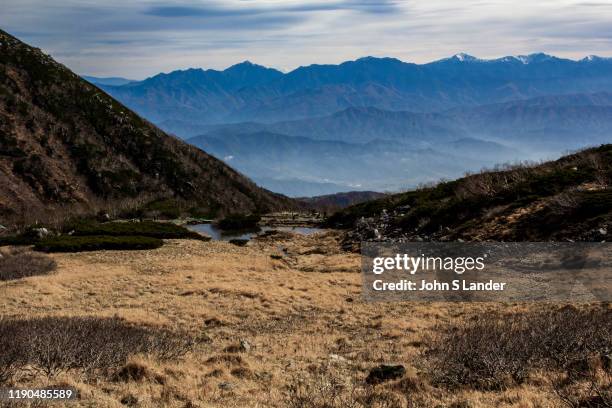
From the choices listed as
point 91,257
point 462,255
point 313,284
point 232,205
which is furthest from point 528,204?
point 232,205

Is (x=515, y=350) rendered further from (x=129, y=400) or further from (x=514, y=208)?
(x=514, y=208)

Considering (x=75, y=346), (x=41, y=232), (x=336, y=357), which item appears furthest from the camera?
(x=41, y=232)

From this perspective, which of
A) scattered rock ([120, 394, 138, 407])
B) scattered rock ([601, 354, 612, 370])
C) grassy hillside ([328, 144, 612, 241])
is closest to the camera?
scattered rock ([120, 394, 138, 407])

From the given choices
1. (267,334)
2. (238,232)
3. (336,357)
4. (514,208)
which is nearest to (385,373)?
(336,357)

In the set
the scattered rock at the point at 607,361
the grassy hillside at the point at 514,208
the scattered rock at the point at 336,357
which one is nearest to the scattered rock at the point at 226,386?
the scattered rock at the point at 336,357

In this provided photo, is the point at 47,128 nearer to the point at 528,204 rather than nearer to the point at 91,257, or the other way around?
the point at 91,257

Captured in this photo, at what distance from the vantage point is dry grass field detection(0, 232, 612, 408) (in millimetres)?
10469

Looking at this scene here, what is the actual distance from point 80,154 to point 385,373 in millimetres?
99870

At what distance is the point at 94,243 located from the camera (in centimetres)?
3906

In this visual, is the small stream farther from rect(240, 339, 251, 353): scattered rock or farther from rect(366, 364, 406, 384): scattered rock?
rect(366, 364, 406, 384): scattered rock

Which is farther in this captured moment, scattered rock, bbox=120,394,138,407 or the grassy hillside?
the grassy hillside

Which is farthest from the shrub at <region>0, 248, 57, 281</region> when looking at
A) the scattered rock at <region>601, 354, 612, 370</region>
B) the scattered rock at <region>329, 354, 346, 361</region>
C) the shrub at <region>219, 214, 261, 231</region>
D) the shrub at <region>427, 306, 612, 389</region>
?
the scattered rock at <region>601, 354, 612, 370</region>

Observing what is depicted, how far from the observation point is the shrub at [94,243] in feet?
124

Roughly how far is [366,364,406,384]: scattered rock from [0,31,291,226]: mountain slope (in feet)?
239
